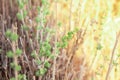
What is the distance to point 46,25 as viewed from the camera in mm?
1570

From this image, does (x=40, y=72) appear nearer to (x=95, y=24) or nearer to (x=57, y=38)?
(x=57, y=38)

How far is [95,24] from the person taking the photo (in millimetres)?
1748

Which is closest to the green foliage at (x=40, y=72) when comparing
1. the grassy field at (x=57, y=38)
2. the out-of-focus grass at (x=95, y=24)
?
the grassy field at (x=57, y=38)

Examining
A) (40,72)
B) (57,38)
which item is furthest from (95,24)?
(40,72)

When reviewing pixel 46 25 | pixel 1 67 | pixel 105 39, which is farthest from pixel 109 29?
pixel 1 67

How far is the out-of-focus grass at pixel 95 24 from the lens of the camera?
1.71m

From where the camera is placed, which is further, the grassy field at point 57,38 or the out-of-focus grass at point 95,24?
the out-of-focus grass at point 95,24

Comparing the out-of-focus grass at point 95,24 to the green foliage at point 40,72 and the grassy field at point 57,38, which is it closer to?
the grassy field at point 57,38

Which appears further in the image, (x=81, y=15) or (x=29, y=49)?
(x=81, y=15)

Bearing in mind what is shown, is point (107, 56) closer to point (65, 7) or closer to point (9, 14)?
point (65, 7)

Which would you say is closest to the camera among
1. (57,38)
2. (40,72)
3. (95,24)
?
(40,72)

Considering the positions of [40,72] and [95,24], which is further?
[95,24]

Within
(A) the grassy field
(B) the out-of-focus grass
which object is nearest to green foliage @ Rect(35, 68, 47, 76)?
(A) the grassy field

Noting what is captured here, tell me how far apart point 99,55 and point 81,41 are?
20cm
